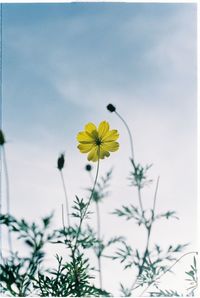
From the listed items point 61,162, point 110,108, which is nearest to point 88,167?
point 110,108

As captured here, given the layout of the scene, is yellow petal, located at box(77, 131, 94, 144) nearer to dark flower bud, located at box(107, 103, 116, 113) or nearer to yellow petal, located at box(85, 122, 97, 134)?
yellow petal, located at box(85, 122, 97, 134)

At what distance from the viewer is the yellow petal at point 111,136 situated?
1729 millimetres

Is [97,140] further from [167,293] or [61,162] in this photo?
[167,293]

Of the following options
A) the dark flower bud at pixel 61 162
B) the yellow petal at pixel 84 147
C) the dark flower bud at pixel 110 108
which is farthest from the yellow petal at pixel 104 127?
the dark flower bud at pixel 110 108

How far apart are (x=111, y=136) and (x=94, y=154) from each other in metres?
0.13

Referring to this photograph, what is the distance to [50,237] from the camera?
6.17 feet

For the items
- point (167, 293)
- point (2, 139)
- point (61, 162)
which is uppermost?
point (2, 139)

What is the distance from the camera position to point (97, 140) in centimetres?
177

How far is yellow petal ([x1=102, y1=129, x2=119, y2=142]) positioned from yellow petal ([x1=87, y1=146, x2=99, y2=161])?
76 millimetres

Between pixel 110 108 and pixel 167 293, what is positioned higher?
pixel 110 108

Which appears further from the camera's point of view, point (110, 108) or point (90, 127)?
point (110, 108)

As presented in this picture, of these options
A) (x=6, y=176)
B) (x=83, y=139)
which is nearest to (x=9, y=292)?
(x=6, y=176)

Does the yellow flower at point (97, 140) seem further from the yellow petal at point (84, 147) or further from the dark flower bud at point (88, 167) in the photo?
the dark flower bud at point (88, 167)

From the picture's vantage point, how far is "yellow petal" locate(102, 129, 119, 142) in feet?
5.67
